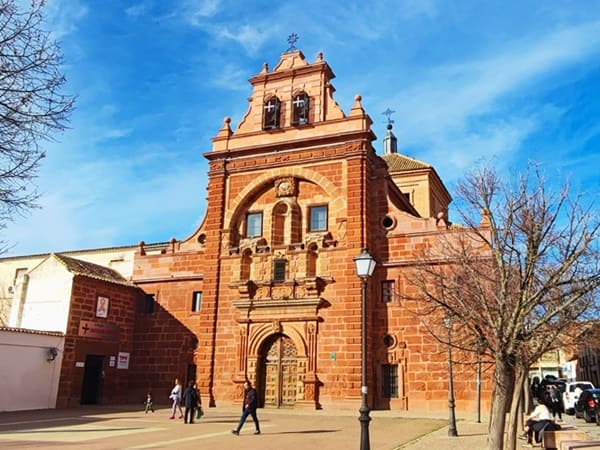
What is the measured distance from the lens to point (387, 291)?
26.5m

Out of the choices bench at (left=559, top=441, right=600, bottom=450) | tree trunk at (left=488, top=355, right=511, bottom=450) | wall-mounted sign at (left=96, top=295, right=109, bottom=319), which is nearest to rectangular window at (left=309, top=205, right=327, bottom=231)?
wall-mounted sign at (left=96, top=295, right=109, bottom=319)

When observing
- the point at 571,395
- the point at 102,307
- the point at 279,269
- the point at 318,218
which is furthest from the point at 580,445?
the point at 102,307

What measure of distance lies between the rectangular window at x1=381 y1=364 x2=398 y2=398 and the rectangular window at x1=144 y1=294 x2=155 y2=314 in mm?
12968

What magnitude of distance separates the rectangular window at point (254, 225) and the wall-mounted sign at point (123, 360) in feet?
29.2

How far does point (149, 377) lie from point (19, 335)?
23.6 ft

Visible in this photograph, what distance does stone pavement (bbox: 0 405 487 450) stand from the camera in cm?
1468

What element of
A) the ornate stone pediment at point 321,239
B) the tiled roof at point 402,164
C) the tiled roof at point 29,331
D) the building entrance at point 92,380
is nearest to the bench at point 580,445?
the ornate stone pediment at point 321,239

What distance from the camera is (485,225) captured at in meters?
20.7

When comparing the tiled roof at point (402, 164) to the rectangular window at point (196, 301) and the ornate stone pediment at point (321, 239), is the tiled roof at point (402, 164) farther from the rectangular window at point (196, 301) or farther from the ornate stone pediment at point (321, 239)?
the rectangular window at point (196, 301)

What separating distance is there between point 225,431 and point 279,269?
11005mm

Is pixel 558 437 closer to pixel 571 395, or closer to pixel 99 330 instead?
pixel 571 395

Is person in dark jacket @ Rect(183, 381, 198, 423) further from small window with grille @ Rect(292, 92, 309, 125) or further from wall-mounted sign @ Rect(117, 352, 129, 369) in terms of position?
small window with grille @ Rect(292, 92, 309, 125)

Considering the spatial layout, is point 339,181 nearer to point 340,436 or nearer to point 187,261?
point 187,261

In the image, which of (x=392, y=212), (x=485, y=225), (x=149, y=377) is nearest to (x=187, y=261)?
(x=149, y=377)
